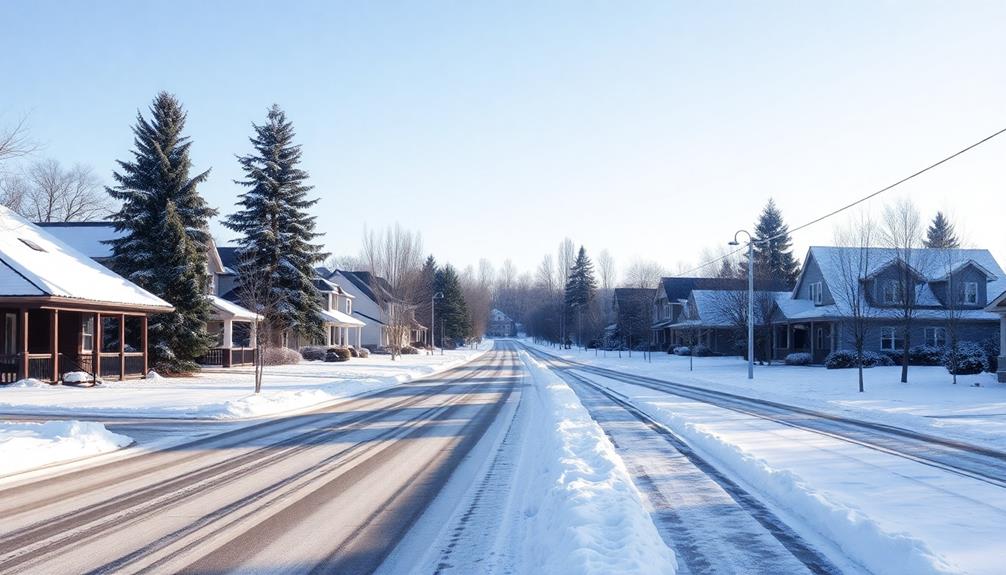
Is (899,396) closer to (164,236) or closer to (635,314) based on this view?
(164,236)

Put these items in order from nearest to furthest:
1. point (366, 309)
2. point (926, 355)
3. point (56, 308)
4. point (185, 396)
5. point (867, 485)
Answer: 1. point (867, 485)
2. point (185, 396)
3. point (56, 308)
4. point (926, 355)
5. point (366, 309)

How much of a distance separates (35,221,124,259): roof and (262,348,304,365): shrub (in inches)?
368

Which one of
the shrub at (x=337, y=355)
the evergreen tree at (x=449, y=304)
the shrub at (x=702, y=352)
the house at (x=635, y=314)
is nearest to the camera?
the shrub at (x=337, y=355)

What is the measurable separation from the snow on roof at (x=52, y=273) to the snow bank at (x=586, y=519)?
2039 cm

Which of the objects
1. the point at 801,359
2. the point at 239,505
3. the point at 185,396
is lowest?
the point at 801,359

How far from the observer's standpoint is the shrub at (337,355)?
164 feet

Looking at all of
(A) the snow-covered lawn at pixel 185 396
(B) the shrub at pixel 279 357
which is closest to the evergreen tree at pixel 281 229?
(B) the shrub at pixel 279 357

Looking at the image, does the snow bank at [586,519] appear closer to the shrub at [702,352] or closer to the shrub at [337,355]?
the shrub at [337,355]

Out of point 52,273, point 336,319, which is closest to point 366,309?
point 336,319

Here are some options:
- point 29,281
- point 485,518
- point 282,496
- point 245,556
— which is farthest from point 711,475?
point 29,281

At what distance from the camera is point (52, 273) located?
87.4 ft

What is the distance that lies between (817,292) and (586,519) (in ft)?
152

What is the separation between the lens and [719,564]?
20.6ft

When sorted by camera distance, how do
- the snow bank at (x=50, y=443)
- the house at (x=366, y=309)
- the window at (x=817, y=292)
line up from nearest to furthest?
1. the snow bank at (x=50, y=443)
2. the window at (x=817, y=292)
3. the house at (x=366, y=309)
